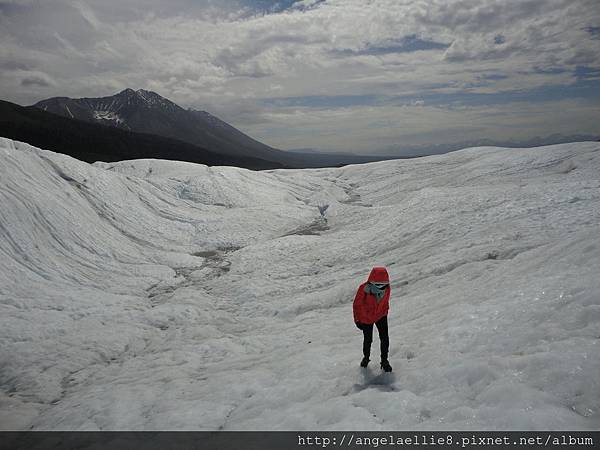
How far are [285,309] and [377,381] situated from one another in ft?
35.2

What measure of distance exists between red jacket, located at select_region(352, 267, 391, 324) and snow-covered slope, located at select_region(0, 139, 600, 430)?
1.89m

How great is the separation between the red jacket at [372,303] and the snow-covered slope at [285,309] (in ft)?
6.20

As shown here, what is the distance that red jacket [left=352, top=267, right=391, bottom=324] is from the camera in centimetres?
911

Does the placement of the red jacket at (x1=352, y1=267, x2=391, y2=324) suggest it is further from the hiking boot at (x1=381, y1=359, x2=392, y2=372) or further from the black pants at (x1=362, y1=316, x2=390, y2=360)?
the hiking boot at (x1=381, y1=359, x2=392, y2=372)

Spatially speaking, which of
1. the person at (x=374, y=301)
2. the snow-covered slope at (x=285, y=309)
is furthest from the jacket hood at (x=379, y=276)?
the snow-covered slope at (x=285, y=309)

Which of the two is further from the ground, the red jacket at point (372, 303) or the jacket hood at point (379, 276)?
the jacket hood at point (379, 276)

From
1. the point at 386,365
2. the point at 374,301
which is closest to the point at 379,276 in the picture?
the point at 374,301

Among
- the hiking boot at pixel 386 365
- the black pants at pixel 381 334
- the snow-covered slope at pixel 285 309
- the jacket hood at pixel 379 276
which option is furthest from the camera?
the hiking boot at pixel 386 365

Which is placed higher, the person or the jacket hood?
the jacket hood

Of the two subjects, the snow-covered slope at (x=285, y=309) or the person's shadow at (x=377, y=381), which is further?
the person's shadow at (x=377, y=381)

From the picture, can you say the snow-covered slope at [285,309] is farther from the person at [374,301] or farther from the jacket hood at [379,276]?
the jacket hood at [379,276]

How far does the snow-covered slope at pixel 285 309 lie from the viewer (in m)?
8.79

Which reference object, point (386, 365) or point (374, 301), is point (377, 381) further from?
point (374, 301)

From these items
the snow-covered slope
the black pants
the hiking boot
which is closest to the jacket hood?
the black pants
